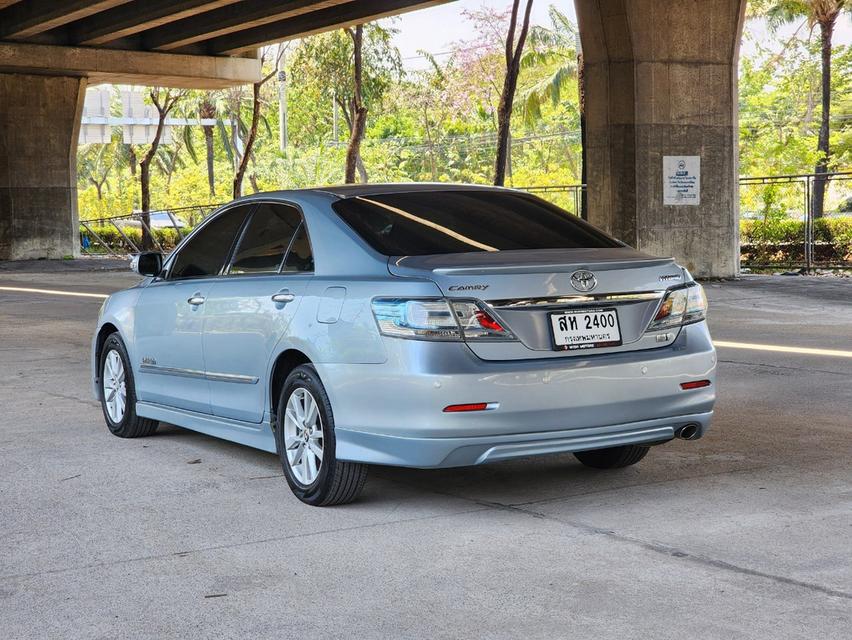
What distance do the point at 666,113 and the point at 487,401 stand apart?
16503mm

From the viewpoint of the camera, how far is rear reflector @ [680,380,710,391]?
570 centimetres

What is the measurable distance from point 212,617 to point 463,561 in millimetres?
1069

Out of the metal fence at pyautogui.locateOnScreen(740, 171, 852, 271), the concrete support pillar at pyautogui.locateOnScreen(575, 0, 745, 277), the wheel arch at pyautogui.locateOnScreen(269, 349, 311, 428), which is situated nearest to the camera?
the wheel arch at pyautogui.locateOnScreen(269, 349, 311, 428)

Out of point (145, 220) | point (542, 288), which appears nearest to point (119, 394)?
point (542, 288)

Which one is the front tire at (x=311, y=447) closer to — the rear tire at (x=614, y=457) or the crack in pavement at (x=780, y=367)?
the rear tire at (x=614, y=457)

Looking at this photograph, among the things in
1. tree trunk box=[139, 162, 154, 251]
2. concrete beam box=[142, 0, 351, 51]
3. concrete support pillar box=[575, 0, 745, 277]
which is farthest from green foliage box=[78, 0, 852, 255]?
concrete support pillar box=[575, 0, 745, 277]

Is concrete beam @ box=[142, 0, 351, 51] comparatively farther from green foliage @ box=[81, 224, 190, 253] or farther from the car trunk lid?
the car trunk lid

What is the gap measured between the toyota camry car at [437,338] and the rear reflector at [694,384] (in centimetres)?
1

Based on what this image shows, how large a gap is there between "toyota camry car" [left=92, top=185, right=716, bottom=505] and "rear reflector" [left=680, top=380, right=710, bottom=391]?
0.05 ft

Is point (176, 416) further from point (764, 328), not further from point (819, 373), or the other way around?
point (764, 328)

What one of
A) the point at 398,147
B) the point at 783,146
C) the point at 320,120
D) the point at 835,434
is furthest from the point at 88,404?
the point at 320,120

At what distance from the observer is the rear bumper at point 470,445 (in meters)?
5.24

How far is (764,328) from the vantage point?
13.9m

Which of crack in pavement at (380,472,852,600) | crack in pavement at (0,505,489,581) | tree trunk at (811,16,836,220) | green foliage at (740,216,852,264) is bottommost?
crack in pavement at (0,505,489,581)
